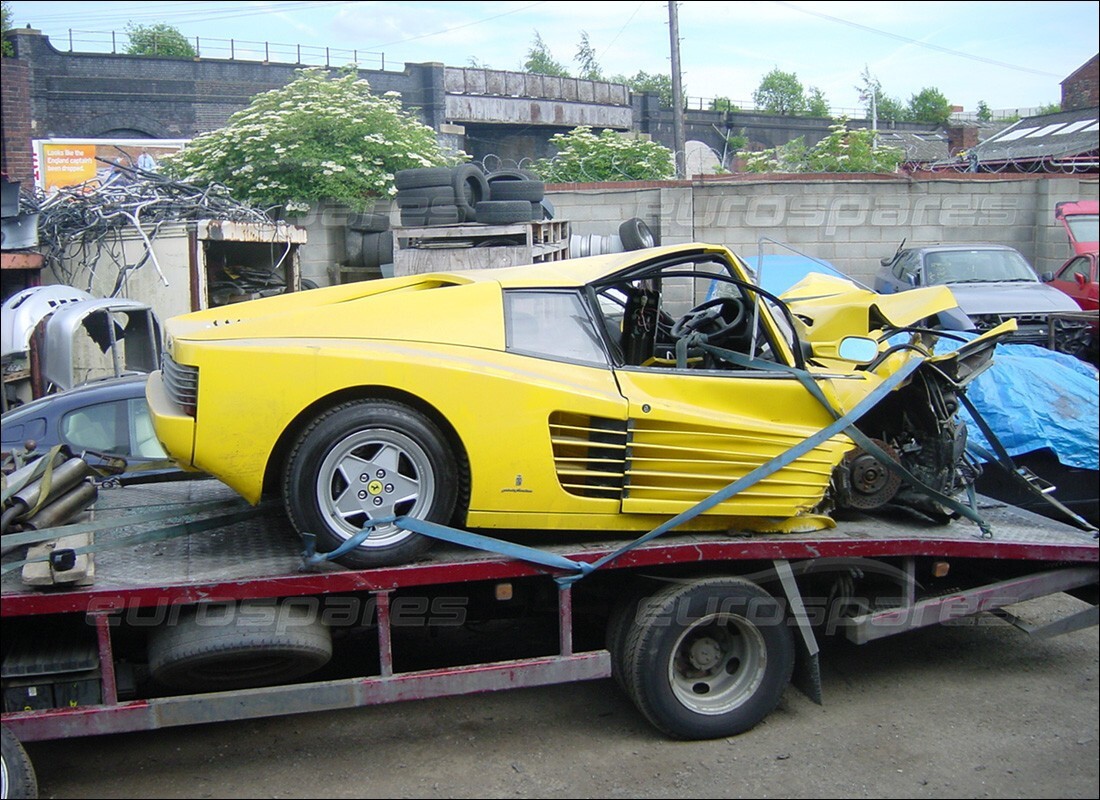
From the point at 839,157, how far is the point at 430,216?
12.2 metres

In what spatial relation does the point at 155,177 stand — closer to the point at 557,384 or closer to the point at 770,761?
the point at 557,384

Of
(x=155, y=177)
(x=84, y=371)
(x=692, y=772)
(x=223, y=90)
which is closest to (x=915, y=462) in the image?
(x=692, y=772)

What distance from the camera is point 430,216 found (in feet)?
38.3

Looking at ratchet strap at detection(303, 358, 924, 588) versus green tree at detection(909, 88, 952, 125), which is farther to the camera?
green tree at detection(909, 88, 952, 125)

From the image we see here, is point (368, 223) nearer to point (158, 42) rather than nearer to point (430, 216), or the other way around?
point (430, 216)

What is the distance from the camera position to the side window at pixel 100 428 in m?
6.54

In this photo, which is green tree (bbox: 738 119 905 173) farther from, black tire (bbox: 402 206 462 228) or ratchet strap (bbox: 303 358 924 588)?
ratchet strap (bbox: 303 358 924 588)

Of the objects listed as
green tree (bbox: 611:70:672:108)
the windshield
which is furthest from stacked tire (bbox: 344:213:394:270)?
green tree (bbox: 611:70:672:108)

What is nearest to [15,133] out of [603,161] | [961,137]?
[603,161]

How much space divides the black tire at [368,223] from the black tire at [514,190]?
2423mm

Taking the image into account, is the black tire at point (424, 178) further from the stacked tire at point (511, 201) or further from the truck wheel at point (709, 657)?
the truck wheel at point (709, 657)

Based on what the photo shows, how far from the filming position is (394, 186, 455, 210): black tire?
11656 millimetres

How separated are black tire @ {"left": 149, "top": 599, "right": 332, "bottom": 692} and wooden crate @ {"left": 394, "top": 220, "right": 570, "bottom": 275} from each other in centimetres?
735

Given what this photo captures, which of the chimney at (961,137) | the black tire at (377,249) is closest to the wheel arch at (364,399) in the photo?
the black tire at (377,249)
